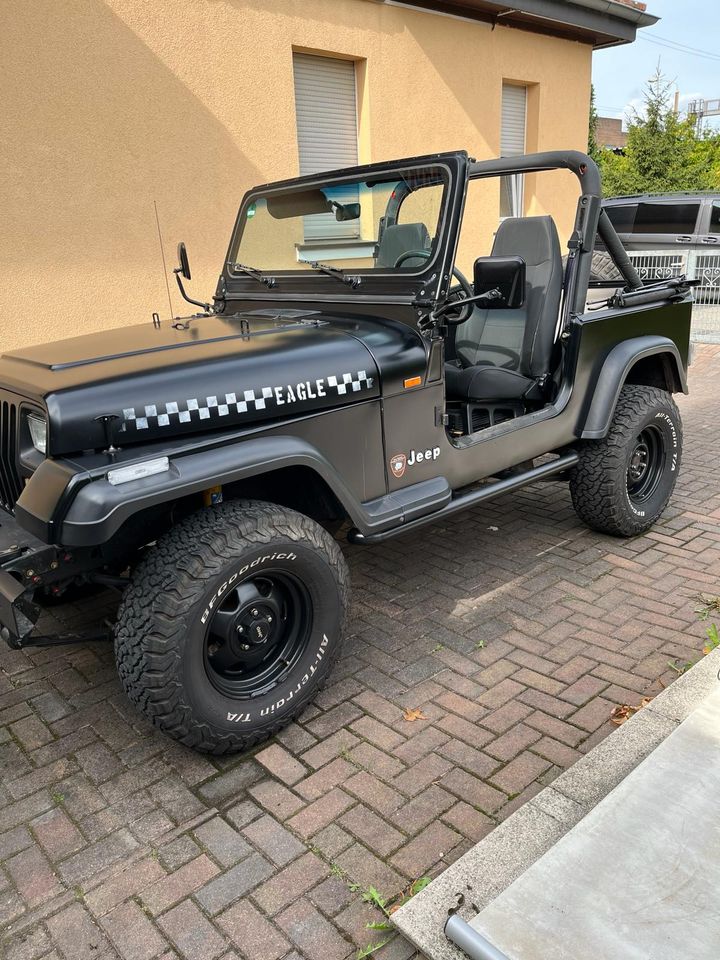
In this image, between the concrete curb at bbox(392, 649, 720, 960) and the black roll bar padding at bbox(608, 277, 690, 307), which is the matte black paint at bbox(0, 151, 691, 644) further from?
the concrete curb at bbox(392, 649, 720, 960)

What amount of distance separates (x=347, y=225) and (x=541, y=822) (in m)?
2.52

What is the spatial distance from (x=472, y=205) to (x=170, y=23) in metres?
3.77

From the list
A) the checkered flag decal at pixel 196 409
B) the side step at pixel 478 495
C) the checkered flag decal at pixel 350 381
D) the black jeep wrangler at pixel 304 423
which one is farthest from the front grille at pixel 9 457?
the side step at pixel 478 495

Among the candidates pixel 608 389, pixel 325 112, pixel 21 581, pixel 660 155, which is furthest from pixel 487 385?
pixel 660 155

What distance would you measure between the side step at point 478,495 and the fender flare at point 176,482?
0.90 feet

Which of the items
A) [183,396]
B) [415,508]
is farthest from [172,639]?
[415,508]

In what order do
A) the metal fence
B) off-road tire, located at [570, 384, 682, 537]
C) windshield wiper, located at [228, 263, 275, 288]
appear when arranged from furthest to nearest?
1. the metal fence
2. off-road tire, located at [570, 384, 682, 537]
3. windshield wiper, located at [228, 263, 275, 288]

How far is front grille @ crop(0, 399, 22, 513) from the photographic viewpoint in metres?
2.47

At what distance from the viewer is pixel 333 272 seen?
10.6 feet

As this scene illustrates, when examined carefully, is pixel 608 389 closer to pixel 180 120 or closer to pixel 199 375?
pixel 199 375


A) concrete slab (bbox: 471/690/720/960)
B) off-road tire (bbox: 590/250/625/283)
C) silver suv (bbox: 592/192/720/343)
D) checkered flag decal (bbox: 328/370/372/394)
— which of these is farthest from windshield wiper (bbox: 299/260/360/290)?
silver suv (bbox: 592/192/720/343)

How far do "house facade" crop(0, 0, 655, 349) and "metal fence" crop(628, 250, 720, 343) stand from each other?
248 cm

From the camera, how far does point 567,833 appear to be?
6.25ft

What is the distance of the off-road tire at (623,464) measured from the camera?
3.76m
